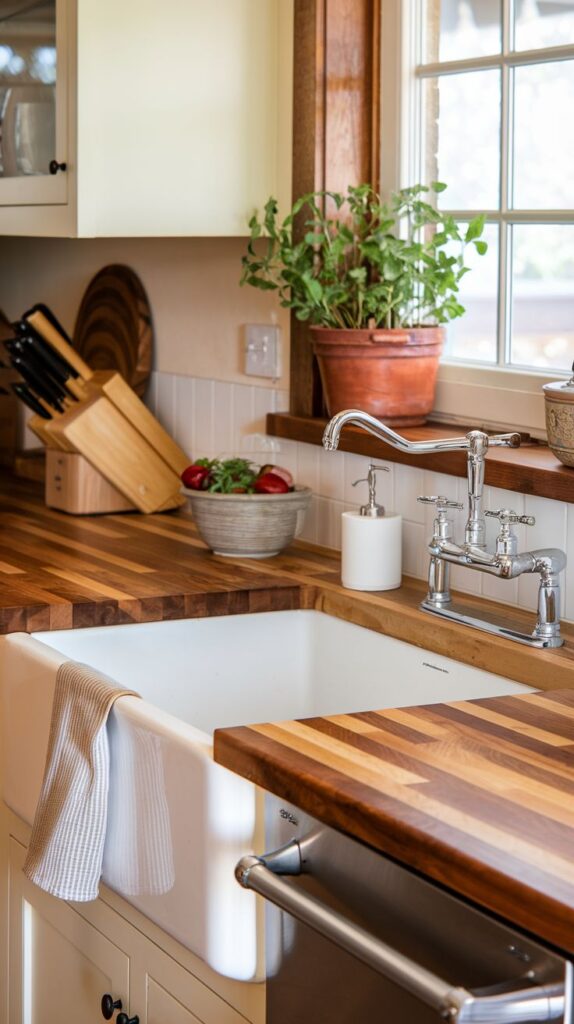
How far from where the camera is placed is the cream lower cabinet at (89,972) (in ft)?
5.01

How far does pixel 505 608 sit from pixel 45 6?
127cm

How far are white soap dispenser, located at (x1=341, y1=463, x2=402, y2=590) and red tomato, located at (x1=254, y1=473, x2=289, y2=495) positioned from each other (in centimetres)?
21

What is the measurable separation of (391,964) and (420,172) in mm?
1535

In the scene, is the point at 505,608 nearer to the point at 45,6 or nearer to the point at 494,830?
the point at 494,830

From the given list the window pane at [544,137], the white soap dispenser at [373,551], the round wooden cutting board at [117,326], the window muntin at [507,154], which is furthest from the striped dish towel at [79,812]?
the round wooden cutting board at [117,326]

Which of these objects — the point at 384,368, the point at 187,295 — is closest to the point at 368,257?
the point at 384,368

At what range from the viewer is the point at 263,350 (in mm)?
2582

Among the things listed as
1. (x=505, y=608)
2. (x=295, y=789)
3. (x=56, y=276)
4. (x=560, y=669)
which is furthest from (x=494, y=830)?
(x=56, y=276)

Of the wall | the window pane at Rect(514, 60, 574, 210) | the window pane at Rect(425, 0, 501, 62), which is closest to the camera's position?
the window pane at Rect(514, 60, 574, 210)

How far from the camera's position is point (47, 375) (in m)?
2.74

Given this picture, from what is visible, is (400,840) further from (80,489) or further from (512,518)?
(80,489)

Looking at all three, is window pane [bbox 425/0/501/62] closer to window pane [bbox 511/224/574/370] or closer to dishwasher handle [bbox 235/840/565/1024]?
window pane [bbox 511/224/574/370]

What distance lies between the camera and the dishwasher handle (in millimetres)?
1036

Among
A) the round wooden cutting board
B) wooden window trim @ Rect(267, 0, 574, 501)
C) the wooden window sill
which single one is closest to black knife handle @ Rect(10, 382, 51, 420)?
the round wooden cutting board
